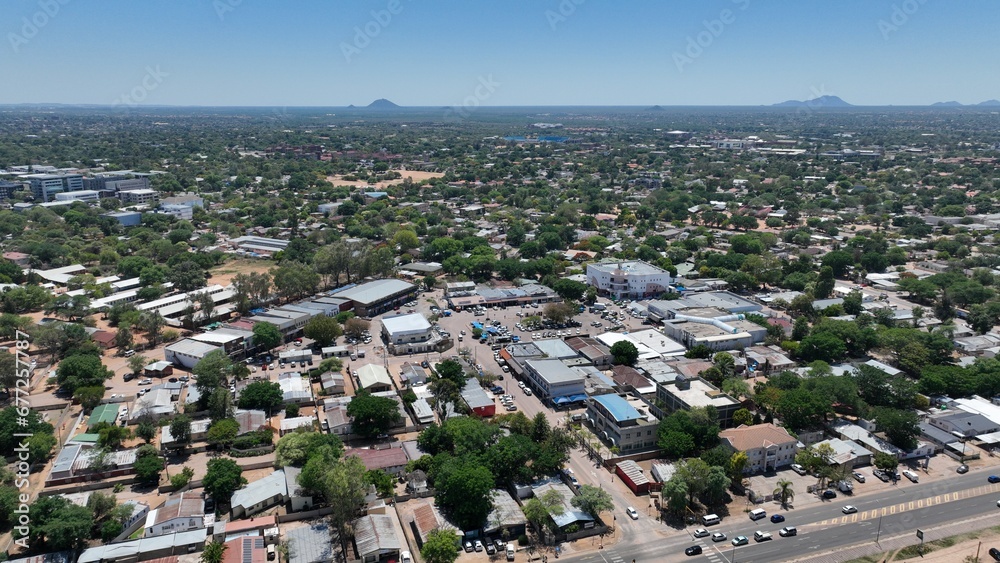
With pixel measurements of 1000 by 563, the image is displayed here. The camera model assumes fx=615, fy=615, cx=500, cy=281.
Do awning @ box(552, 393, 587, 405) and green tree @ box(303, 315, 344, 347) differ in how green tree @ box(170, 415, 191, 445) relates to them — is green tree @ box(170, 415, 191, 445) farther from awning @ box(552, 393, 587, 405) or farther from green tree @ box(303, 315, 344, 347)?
awning @ box(552, 393, 587, 405)

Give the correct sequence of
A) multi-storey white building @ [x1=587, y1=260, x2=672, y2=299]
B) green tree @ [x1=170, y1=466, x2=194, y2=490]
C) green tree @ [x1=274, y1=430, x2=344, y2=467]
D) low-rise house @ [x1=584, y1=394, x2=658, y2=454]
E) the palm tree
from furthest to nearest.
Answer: multi-storey white building @ [x1=587, y1=260, x2=672, y2=299] → low-rise house @ [x1=584, y1=394, x2=658, y2=454] → green tree @ [x1=274, y1=430, x2=344, y2=467] → green tree @ [x1=170, y1=466, x2=194, y2=490] → the palm tree

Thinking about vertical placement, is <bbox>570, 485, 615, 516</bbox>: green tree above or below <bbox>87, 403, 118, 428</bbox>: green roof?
above

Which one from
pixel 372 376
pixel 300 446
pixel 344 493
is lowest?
pixel 372 376

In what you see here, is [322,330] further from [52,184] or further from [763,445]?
[52,184]

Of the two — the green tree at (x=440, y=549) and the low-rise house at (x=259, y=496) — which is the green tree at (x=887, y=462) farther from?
the low-rise house at (x=259, y=496)

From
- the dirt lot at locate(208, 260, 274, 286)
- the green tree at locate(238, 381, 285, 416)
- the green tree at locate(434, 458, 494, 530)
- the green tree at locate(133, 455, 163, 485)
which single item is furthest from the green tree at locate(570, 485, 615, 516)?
the dirt lot at locate(208, 260, 274, 286)

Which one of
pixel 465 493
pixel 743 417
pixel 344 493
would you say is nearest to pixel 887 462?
pixel 743 417

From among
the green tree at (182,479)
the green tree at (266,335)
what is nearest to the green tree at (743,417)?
the green tree at (182,479)
